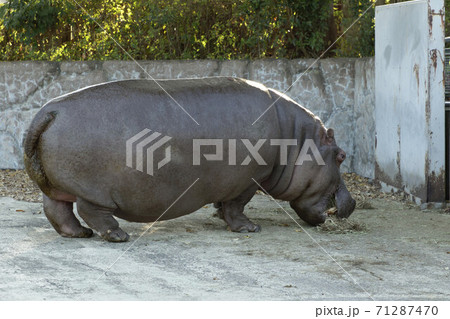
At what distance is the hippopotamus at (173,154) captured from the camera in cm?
583

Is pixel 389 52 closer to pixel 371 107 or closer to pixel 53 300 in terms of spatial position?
pixel 371 107

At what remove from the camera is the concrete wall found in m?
7.43

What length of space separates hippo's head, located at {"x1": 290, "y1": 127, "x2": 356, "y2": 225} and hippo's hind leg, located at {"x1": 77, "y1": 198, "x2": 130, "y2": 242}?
157cm

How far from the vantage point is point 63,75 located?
32.7 feet

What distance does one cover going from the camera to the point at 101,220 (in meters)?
5.95

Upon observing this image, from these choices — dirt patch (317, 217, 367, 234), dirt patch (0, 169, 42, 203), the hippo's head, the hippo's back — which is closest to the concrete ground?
dirt patch (317, 217, 367, 234)

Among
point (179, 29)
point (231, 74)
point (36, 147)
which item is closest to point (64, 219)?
point (36, 147)

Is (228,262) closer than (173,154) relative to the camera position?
Yes

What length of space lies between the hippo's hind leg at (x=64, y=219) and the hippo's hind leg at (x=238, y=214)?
113 cm

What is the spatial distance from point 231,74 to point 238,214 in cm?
361

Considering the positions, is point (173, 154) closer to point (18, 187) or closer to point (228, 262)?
point (228, 262)

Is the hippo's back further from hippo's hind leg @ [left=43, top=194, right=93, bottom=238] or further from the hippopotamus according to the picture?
hippo's hind leg @ [left=43, top=194, right=93, bottom=238]

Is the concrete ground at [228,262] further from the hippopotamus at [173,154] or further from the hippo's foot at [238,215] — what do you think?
the hippopotamus at [173,154]

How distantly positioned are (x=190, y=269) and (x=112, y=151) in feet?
3.75
